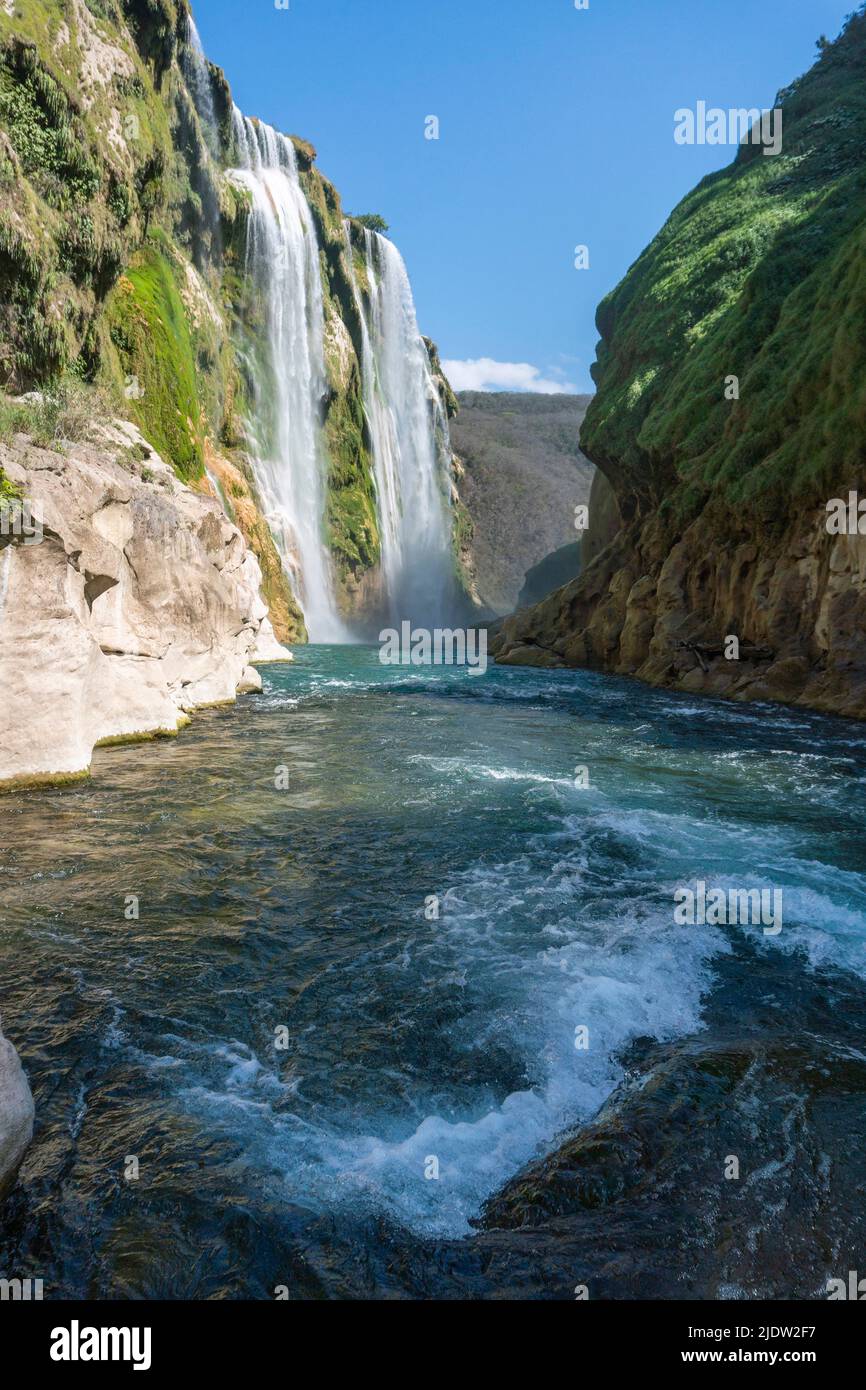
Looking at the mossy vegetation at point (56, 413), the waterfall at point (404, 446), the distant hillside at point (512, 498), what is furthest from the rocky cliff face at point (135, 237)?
the distant hillside at point (512, 498)

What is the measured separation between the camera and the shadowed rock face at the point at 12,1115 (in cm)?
370

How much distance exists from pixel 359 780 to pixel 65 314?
15041 mm

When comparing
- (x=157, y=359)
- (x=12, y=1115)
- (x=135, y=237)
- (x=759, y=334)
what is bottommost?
(x=12, y=1115)

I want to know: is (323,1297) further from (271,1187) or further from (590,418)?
(590,418)

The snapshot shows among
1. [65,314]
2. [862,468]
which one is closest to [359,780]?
[65,314]

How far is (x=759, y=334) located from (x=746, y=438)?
237 inches

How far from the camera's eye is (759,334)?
96.1ft

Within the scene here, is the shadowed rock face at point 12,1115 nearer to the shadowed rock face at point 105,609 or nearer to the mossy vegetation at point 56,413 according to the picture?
the shadowed rock face at point 105,609

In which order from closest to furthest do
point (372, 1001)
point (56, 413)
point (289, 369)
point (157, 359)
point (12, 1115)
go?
point (12, 1115)
point (372, 1001)
point (56, 413)
point (157, 359)
point (289, 369)

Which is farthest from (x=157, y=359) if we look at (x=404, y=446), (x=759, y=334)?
(x=404, y=446)

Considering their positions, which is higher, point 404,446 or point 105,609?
point 404,446

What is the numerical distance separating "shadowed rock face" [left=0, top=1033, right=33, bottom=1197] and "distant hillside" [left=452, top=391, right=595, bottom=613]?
315 feet

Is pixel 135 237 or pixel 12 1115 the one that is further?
pixel 135 237

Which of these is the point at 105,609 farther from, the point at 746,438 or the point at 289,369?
the point at 289,369
